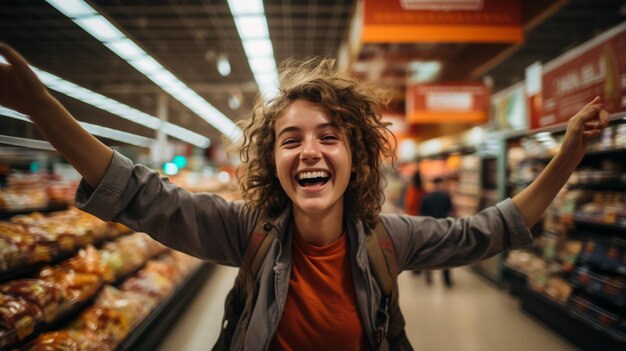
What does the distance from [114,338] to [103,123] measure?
1.63m

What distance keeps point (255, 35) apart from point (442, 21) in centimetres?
478

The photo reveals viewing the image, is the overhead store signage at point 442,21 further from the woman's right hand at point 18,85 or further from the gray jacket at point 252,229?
the woman's right hand at point 18,85

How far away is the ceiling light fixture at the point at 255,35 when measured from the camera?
5.40 m

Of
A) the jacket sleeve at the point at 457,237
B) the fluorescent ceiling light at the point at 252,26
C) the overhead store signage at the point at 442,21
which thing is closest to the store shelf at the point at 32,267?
the jacket sleeve at the point at 457,237

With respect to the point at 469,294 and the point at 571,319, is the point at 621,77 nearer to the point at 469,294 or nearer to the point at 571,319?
the point at 571,319

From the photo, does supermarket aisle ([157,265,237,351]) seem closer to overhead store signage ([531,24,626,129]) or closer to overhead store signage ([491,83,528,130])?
overhead store signage ([531,24,626,129])

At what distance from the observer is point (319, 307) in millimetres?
1111

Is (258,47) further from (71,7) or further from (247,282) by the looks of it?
(247,282)

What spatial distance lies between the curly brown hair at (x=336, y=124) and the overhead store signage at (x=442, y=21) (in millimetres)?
2174

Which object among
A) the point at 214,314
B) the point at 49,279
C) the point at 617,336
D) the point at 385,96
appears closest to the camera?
the point at 385,96

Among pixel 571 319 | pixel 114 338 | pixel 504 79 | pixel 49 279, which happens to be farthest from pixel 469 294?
pixel 504 79

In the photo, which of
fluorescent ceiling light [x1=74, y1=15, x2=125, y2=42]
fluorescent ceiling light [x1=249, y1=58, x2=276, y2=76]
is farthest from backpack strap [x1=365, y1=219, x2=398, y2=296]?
fluorescent ceiling light [x1=249, y1=58, x2=276, y2=76]

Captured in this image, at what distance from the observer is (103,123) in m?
1.36

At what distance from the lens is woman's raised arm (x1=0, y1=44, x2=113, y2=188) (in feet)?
2.62
